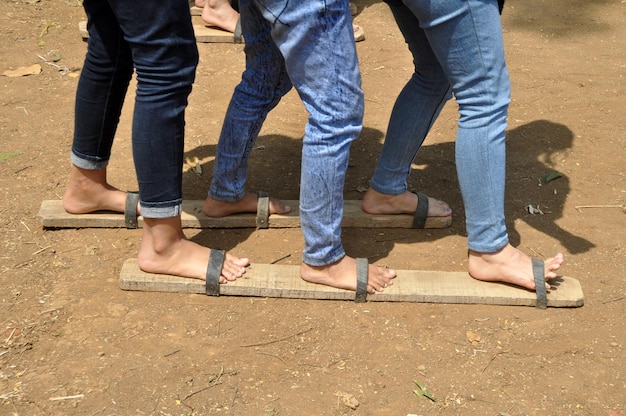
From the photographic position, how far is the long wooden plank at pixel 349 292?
2869 mm


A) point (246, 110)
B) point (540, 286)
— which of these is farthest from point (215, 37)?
point (540, 286)

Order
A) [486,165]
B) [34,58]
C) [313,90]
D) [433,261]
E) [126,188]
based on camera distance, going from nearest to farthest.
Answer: [313,90] < [486,165] < [433,261] < [126,188] < [34,58]

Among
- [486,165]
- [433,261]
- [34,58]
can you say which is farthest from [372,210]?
[34,58]

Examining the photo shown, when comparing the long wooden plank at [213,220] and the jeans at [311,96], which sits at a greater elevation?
the jeans at [311,96]

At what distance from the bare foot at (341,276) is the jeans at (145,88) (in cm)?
53

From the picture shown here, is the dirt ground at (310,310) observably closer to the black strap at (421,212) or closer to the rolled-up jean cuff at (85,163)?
the black strap at (421,212)

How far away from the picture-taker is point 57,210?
3291 mm

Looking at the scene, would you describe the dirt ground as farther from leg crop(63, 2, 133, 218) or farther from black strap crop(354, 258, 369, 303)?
leg crop(63, 2, 133, 218)

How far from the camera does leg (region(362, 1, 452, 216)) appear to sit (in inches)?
117

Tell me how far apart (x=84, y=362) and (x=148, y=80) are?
0.92 meters

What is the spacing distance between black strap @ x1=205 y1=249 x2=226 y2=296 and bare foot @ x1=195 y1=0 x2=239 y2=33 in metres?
2.77

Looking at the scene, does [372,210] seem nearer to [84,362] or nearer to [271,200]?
[271,200]

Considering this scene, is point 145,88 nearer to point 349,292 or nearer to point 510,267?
point 349,292

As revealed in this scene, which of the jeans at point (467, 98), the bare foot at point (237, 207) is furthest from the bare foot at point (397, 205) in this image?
the bare foot at point (237, 207)
